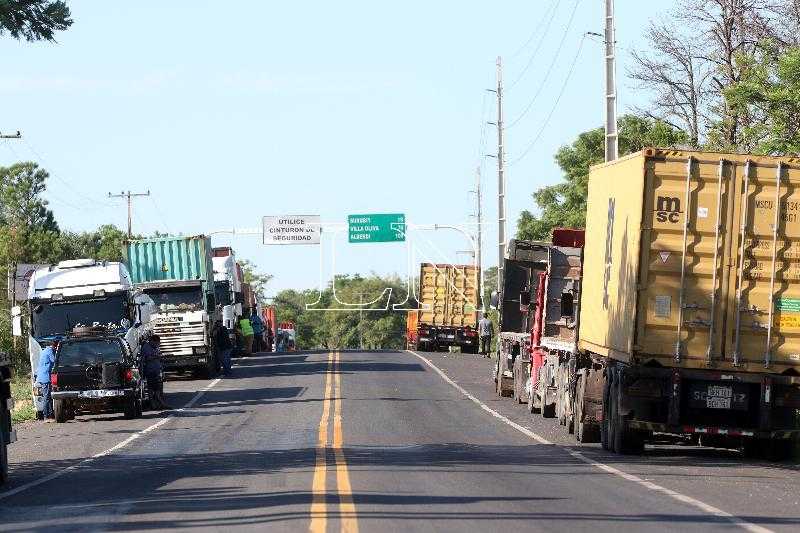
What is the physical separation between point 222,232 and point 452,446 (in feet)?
146

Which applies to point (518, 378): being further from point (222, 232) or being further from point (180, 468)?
point (222, 232)

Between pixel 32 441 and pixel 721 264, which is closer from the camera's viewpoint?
pixel 721 264

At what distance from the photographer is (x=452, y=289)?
6800 cm

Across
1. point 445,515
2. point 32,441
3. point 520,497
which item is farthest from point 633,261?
point 32,441

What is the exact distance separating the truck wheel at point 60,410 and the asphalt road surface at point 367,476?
0.37 meters

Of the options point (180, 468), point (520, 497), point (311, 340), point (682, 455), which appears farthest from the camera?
point (311, 340)

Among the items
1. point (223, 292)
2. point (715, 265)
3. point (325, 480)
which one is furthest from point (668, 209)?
point (223, 292)

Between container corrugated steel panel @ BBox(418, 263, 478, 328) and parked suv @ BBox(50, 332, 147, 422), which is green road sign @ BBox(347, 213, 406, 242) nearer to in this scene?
container corrugated steel panel @ BBox(418, 263, 478, 328)

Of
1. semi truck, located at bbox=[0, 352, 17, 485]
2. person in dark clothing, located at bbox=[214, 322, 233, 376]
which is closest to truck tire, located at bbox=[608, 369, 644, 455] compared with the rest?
semi truck, located at bbox=[0, 352, 17, 485]

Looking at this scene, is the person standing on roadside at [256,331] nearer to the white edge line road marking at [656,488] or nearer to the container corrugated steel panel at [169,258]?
the container corrugated steel panel at [169,258]

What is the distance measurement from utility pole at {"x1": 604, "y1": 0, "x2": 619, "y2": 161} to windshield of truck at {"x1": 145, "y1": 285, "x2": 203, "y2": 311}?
49.3 feet

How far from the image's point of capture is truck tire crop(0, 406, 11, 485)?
62.1 feet

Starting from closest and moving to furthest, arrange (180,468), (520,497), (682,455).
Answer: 1. (520,497)
2. (180,468)
3. (682,455)

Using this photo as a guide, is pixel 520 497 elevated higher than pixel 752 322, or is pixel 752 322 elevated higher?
pixel 752 322
